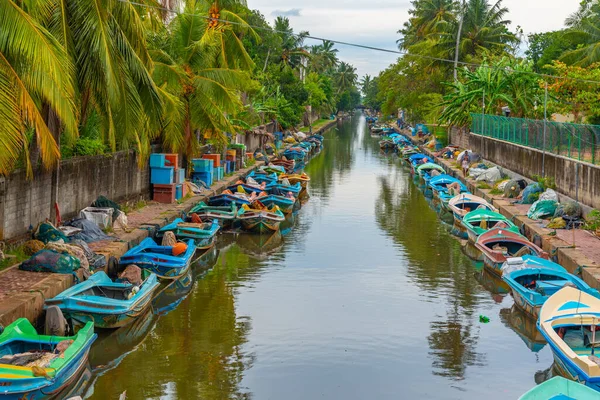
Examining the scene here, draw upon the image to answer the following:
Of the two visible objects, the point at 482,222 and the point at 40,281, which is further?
the point at 482,222

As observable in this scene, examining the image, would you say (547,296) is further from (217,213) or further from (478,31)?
(478,31)

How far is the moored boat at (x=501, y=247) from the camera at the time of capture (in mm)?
19344

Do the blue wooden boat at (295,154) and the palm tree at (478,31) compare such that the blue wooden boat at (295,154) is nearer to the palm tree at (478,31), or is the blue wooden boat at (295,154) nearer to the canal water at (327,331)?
the palm tree at (478,31)

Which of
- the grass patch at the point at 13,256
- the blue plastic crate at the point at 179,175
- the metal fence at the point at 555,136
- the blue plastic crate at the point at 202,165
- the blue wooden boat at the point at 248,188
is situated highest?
the metal fence at the point at 555,136

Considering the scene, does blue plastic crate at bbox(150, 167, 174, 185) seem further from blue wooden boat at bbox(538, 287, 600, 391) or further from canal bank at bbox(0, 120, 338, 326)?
blue wooden boat at bbox(538, 287, 600, 391)

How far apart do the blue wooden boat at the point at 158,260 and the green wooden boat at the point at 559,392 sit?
10.5 metres

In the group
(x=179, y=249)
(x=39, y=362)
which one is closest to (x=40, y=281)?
(x=39, y=362)

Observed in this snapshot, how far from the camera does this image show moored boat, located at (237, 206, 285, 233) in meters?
25.0

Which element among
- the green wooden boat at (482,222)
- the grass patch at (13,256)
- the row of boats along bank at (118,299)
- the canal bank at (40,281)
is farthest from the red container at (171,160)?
the grass patch at (13,256)

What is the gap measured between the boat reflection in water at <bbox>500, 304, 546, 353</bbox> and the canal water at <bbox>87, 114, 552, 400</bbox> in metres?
0.04

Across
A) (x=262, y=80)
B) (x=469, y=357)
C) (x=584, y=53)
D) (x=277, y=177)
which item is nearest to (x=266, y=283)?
(x=469, y=357)

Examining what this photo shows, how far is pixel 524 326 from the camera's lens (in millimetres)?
15914

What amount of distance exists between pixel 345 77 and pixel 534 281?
155 metres

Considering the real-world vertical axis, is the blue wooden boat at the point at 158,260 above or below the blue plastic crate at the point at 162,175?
below
